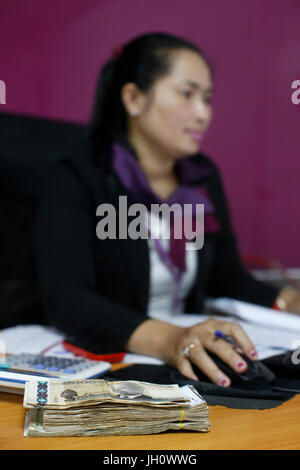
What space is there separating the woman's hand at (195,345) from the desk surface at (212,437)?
11 cm

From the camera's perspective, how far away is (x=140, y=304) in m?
1.42

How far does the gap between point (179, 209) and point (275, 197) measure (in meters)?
0.96

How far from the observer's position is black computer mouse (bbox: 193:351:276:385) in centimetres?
79

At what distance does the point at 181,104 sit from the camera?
1.48 m

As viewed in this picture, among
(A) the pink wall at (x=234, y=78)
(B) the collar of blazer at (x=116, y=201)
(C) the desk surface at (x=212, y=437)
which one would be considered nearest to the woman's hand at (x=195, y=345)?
(C) the desk surface at (x=212, y=437)

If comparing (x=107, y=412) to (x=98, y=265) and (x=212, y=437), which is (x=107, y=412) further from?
(x=98, y=265)

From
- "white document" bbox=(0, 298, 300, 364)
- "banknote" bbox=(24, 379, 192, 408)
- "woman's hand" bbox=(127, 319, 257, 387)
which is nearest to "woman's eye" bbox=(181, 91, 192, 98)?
"white document" bbox=(0, 298, 300, 364)

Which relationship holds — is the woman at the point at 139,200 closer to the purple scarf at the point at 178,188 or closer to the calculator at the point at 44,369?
the purple scarf at the point at 178,188

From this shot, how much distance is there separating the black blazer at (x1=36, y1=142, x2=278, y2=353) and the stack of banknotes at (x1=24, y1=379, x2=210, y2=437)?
0.29 metres

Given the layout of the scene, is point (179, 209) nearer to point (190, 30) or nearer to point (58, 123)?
point (58, 123)

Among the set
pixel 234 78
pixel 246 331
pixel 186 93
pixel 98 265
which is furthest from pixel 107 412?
pixel 234 78

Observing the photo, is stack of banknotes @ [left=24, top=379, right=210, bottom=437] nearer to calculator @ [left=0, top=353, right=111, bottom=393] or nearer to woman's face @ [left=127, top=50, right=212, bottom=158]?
calculator @ [left=0, top=353, right=111, bottom=393]

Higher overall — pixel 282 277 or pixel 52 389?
pixel 52 389
